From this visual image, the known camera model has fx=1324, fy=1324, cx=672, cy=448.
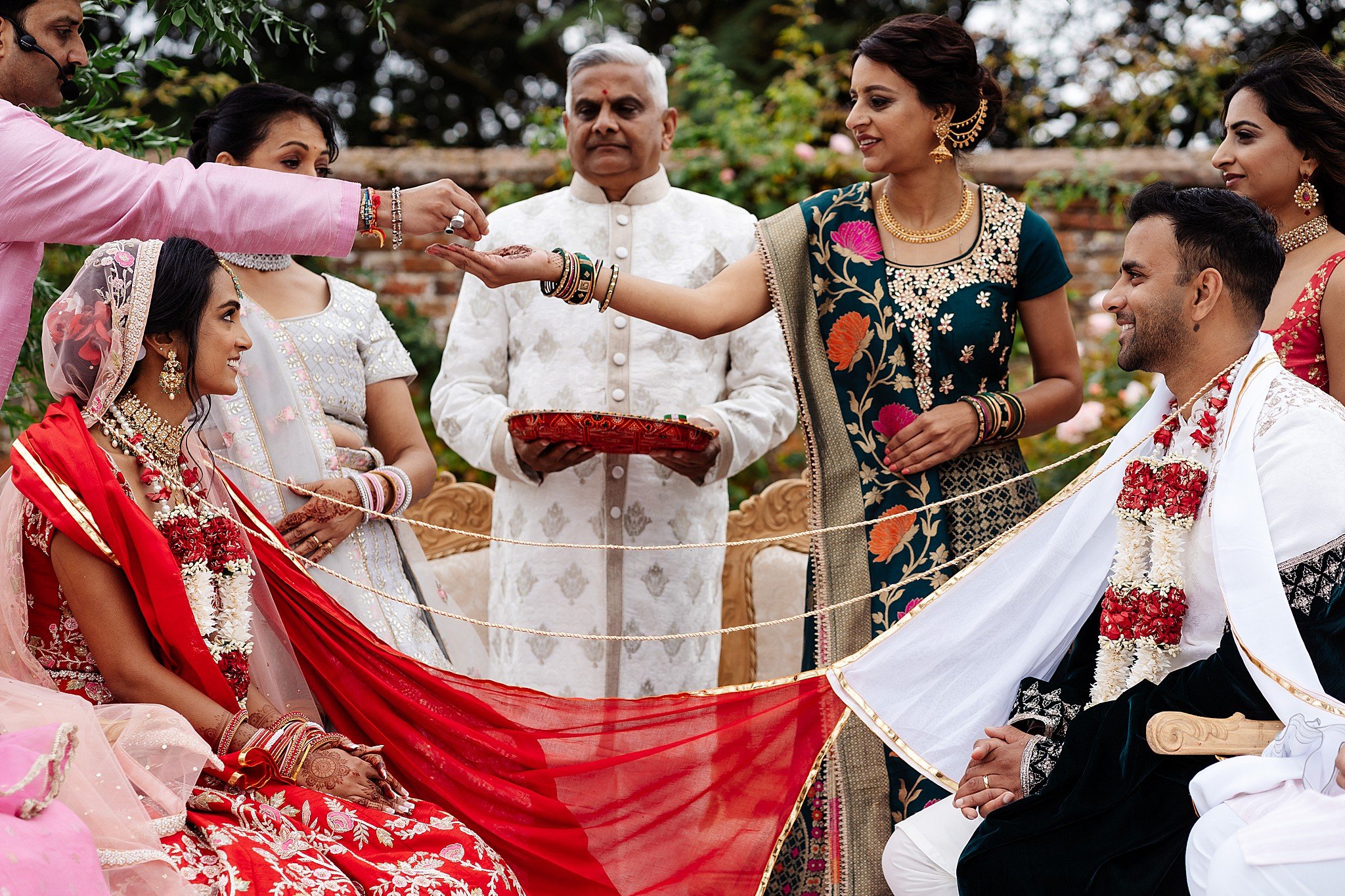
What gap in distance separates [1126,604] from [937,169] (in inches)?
53.2

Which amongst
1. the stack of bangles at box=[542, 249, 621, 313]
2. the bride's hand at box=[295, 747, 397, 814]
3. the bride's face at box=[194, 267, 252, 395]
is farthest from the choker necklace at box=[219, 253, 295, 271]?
the bride's hand at box=[295, 747, 397, 814]

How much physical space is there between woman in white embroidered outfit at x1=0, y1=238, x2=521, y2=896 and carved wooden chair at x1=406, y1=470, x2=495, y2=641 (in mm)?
1889

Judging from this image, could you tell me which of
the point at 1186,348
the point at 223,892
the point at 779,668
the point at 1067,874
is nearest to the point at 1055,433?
the point at 779,668

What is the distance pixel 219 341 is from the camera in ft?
9.37

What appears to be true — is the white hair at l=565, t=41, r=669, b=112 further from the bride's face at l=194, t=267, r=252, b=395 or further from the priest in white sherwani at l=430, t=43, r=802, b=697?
the bride's face at l=194, t=267, r=252, b=395

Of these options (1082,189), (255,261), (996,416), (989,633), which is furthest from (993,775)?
(1082,189)

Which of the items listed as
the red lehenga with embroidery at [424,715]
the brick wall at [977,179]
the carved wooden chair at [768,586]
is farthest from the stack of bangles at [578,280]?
the brick wall at [977,179]

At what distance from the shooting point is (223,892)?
90.7 inches

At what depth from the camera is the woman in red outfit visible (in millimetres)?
3248

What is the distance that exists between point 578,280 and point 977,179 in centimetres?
382

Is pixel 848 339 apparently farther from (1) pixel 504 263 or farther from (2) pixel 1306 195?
(2) pixel 1306 195

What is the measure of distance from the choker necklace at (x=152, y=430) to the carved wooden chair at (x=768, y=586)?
232 centimetres

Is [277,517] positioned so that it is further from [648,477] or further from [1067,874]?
[1067,874]

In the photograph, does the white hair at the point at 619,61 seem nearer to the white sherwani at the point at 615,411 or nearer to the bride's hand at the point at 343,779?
the white sherwani at the point at 615,411
